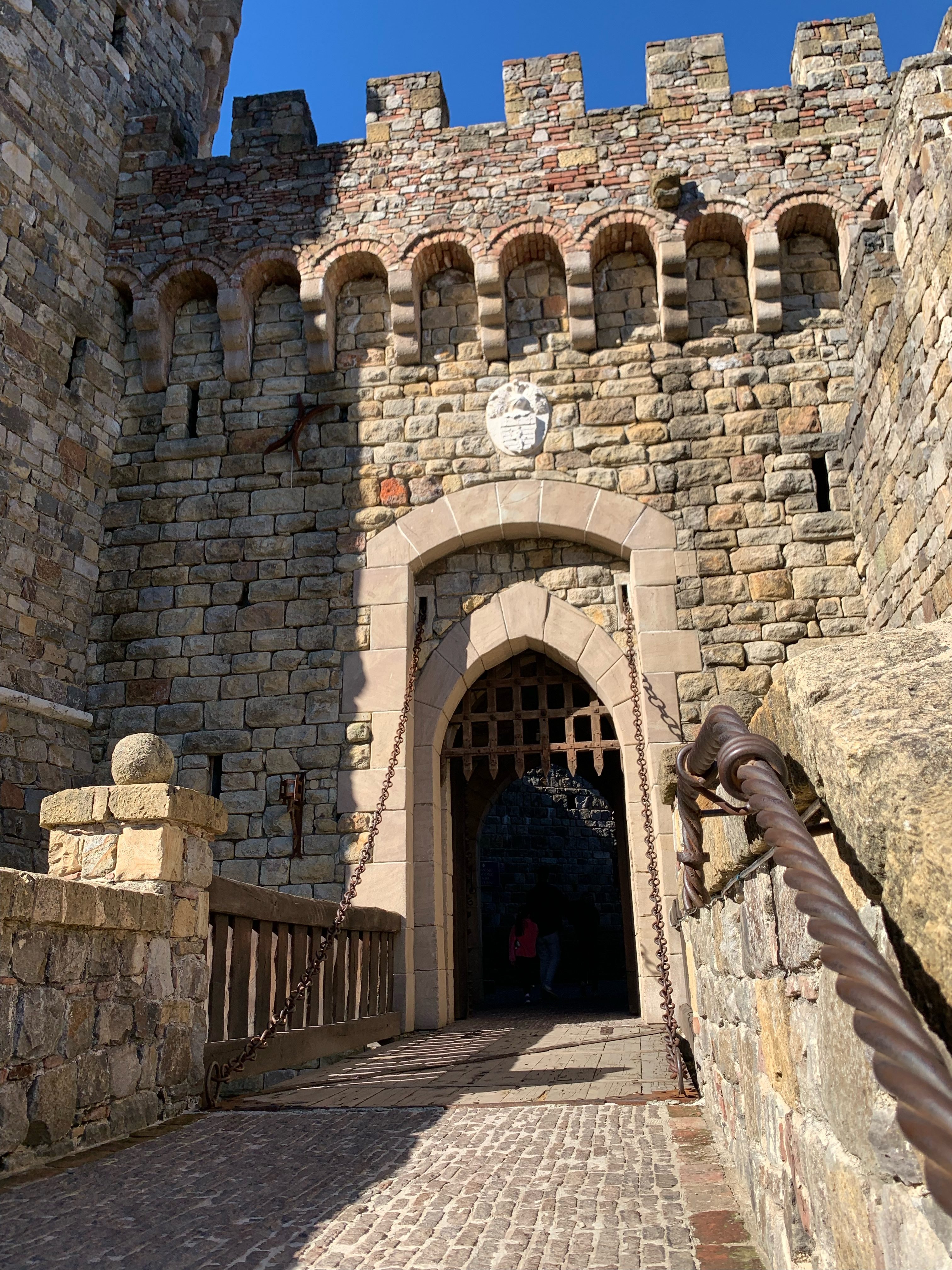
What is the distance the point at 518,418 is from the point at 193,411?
8.46 feet

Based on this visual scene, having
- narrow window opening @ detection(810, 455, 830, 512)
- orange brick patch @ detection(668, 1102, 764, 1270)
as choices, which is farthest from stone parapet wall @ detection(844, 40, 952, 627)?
orange brick patch @ detection(668, 1102, 764, 1270)

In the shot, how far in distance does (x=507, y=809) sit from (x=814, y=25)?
30.6ft

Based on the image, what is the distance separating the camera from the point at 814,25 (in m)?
7.36

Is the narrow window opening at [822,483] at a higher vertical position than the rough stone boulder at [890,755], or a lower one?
higher

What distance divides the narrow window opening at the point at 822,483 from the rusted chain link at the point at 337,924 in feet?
9.43

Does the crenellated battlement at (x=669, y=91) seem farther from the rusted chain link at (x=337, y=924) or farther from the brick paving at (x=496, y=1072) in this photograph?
the brick paving at (x=496, y=1072)

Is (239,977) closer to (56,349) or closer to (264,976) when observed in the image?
(264,976)

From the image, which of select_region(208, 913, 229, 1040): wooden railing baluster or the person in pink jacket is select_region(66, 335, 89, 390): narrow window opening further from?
the person in pink jacket

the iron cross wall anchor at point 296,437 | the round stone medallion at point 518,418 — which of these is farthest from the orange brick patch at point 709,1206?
the iron cross wall anchor at point 296,437

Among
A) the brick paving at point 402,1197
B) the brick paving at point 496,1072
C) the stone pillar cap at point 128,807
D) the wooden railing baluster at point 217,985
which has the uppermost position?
the stone pillar cap at point 128,807

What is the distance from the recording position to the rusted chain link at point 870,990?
0.81 m

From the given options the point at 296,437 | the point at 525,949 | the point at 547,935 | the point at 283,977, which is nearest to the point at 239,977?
the point at 283,977

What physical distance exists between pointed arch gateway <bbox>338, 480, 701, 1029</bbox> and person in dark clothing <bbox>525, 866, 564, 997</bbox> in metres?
3.55

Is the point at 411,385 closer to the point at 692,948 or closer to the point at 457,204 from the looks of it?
the point at 457,204
